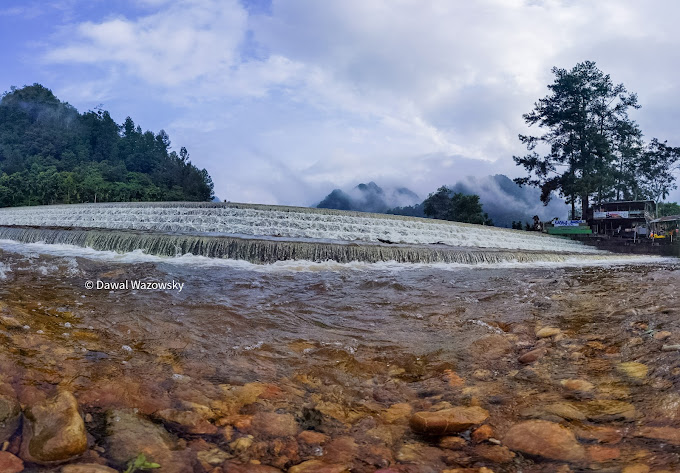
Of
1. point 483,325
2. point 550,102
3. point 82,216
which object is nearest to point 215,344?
point 483,325

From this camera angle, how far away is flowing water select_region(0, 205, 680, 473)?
148 cm

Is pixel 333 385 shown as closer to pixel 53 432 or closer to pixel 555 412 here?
pixel 555 412

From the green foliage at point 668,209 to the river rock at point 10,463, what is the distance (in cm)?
5106

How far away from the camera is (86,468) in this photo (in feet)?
4.00

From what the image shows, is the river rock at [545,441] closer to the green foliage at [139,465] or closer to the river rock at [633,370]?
the river rock at [633,370]

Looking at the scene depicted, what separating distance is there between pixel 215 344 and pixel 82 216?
16469 mm

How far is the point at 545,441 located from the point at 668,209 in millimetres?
51870

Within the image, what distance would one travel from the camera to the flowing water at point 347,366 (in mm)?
1478

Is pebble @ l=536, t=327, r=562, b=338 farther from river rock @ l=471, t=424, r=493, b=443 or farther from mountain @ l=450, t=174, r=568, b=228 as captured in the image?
mountain @ l=450, t=174, r=568, b=228

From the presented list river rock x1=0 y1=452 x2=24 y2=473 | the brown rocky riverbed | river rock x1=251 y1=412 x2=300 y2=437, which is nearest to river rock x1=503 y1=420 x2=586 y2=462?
the brown rocky riverbed

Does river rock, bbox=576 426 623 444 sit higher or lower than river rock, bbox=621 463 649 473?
lower

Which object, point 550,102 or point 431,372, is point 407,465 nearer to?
point 431,372

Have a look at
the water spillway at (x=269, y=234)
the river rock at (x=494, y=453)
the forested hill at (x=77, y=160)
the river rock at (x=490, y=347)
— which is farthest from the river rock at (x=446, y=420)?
the forested hill at (x=77, y=160)

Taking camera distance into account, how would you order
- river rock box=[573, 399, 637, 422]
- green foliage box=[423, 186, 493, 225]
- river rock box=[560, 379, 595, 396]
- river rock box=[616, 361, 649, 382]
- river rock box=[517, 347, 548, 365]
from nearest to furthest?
river rock box=[573, 399, 637, 422] < river rock box=[560, 379, 595, 396] < river rock box=[616, 361, 649, 382] < river rock box=[517, 347, 548, 365] < green foliage box=[423, 186, 493, 225]
